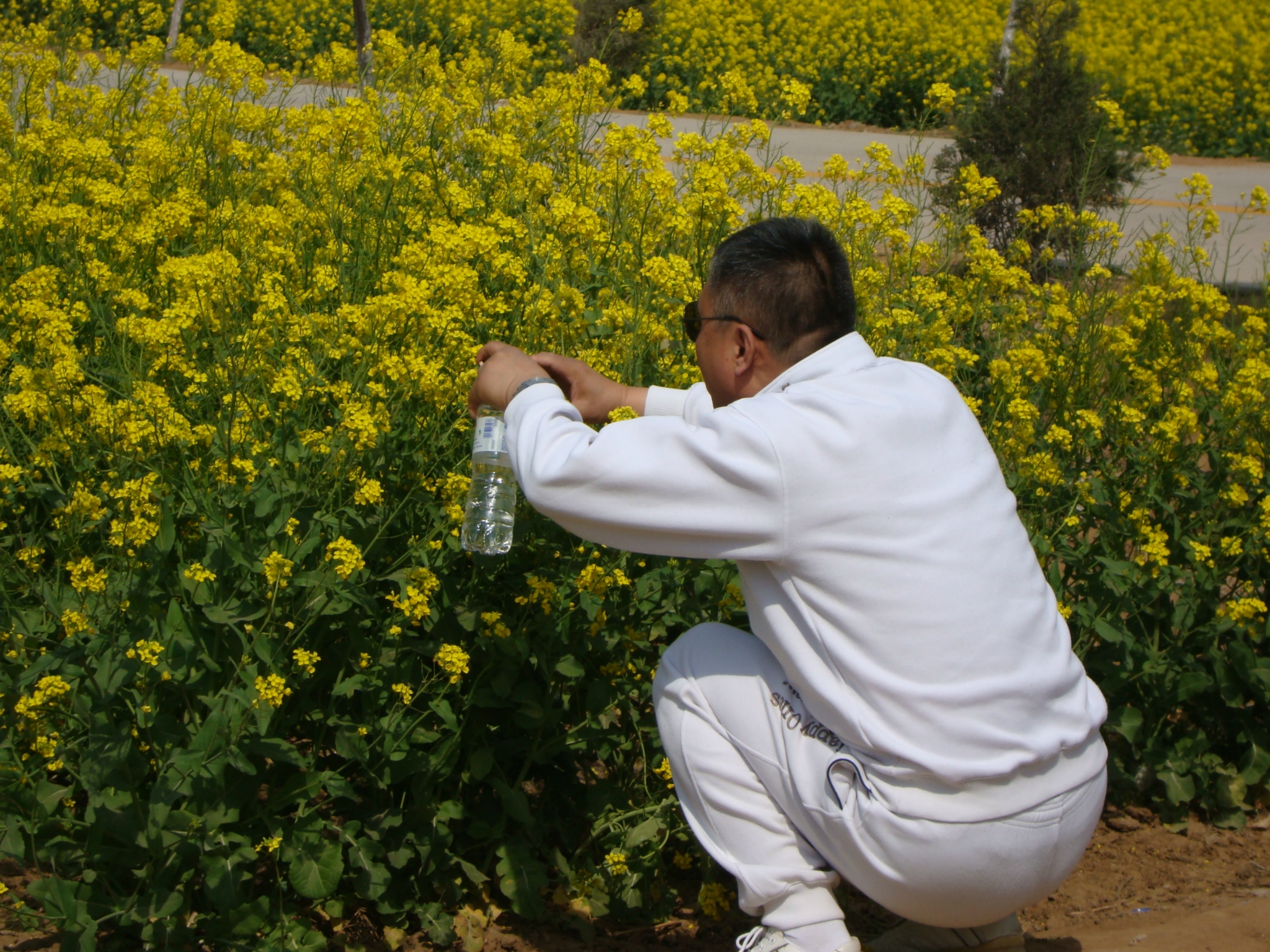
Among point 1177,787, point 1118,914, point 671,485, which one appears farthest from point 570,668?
point 1177,787

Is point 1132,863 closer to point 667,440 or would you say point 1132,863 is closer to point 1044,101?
point 667,440

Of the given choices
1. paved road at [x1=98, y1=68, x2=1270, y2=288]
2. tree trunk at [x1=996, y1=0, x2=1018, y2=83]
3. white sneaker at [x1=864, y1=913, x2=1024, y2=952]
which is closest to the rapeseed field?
white sneaker at [x1=864, y1=913, x2=1024, y2=952]

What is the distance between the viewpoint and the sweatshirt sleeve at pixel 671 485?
1.98m

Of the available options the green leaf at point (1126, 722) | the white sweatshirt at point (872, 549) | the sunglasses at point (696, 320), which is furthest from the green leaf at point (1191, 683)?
the sunglasses at point (696, 320)

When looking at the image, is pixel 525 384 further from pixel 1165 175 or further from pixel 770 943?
pixel 1165 175

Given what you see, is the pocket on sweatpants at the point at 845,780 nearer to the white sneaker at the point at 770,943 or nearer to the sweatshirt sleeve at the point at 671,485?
the white sneaker at the point at 770,943

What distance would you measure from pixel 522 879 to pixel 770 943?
784 millimetres

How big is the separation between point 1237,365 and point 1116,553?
1.15 m

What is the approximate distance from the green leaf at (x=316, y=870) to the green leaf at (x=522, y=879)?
0.43 metres

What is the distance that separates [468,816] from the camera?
2.85 m

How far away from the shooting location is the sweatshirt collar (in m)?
2.18

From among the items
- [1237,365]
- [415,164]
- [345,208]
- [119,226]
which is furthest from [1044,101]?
[119,226]

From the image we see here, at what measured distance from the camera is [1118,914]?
3.27 meters

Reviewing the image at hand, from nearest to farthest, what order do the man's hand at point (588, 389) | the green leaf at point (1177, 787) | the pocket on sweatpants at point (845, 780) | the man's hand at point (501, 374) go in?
1. the pocket on sweatpants at point (845, 780)
2. the man's hand at point (501, 374)
3. the man's hand at point (588, 389)
4. the green leaf at point (1177, 787)
